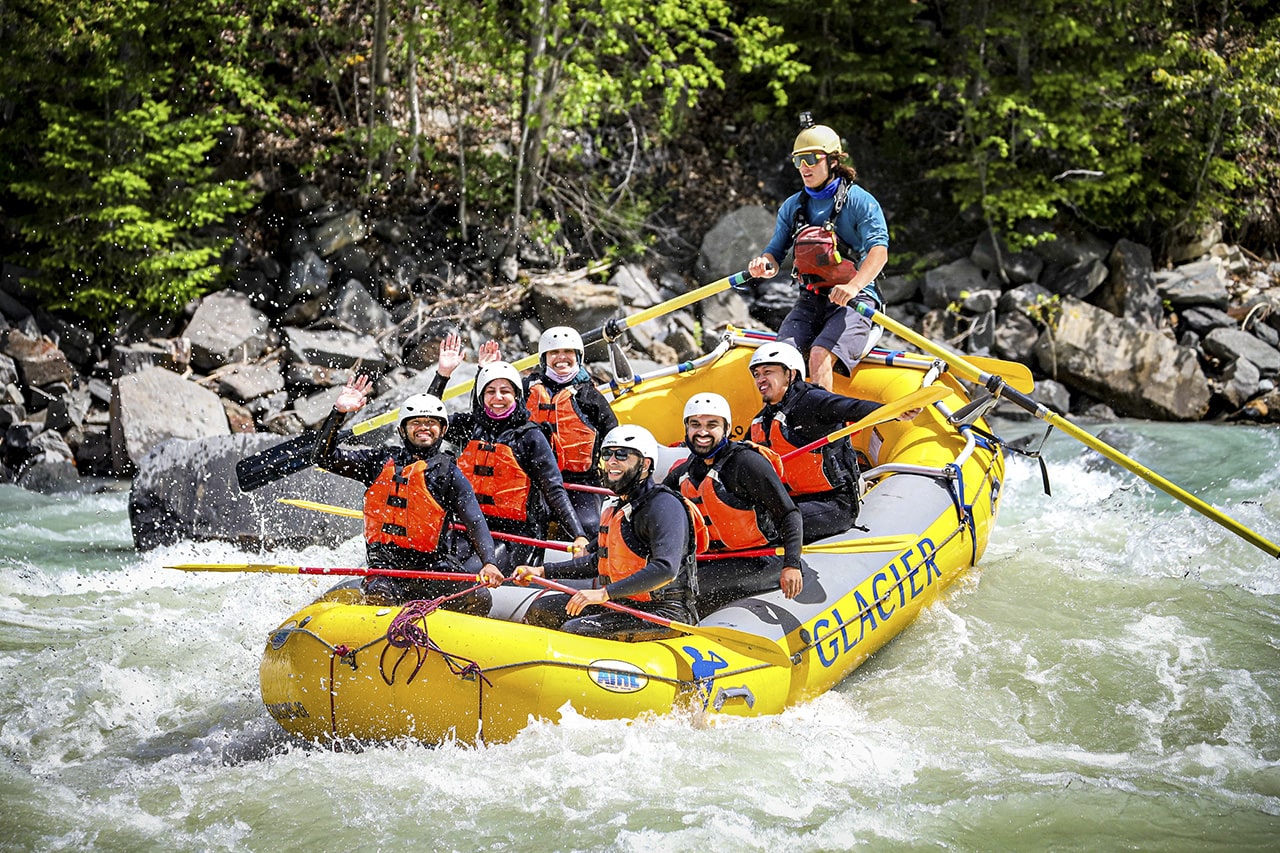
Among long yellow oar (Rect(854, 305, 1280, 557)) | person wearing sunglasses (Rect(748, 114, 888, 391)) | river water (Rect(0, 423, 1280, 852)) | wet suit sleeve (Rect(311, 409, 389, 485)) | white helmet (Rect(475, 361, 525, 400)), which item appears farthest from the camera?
person wearing sunglasses (Rect(748, 114, 888, 391))

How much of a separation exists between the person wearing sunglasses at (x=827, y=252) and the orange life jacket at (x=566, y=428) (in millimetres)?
1272

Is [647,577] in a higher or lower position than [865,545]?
higher

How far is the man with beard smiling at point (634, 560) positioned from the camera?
458 cm

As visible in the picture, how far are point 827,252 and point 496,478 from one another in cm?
223

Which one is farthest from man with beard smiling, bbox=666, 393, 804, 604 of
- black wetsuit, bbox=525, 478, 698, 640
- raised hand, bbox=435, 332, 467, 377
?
raised hand, bbox=435, 332, 467, 377

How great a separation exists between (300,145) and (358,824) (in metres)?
9.04

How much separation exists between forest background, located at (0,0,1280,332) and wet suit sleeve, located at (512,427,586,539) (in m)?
5.86

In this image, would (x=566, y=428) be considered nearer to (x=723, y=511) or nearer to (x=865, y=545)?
(x=723, y=511)

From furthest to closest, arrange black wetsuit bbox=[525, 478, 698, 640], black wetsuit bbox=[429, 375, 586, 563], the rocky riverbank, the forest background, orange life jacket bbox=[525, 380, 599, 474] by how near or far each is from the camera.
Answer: the forest background → the rocky riverbank → orange life jacket bbox=[525, 380, 599, 474] → black wetsuit bbox=[429, 375, 586, 563] → black wetsuit bbox=[525, 478, 698, 640]

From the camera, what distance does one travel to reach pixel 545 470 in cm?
552

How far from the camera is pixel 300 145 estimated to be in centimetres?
1177

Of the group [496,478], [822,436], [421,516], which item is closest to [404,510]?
[421,516]

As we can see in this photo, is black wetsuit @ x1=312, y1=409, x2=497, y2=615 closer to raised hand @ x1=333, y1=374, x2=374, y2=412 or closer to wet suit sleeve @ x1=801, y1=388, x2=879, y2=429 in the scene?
raised hand @ x1=333, y1=374, x2=374, y2=412

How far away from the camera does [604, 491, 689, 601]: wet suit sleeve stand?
455cm
